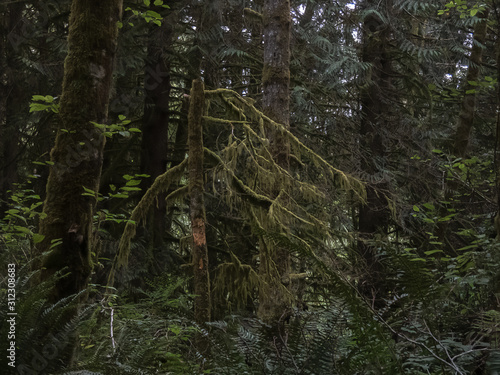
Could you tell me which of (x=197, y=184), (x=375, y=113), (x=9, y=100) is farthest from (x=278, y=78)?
(x=9, y=100)

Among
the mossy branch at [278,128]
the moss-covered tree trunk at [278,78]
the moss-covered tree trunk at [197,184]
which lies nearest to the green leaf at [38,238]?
the moss-covered tree trunk at [197,184]

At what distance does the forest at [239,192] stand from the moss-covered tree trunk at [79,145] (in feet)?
0.04

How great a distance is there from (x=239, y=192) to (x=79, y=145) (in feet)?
9.95

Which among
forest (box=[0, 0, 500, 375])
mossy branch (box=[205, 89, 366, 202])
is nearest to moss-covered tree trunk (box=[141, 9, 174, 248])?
forest (box=[0, 0, 500, 375])

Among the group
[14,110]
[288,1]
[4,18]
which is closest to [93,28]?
[288,1]

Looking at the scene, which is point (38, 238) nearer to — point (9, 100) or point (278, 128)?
point (278, 128)

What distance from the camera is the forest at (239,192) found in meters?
2.25

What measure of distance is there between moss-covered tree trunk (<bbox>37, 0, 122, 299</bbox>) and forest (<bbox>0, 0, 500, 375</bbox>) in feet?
0.04

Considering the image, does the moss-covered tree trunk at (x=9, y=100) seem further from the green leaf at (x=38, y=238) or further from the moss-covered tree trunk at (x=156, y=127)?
the green leaf at (x=38, y=238)

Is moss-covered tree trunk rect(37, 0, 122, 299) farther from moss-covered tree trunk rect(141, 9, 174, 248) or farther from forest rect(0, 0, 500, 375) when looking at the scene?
moss-covered tree trunk rect(141, 9, 174, 248)

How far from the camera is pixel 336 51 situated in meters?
11.4

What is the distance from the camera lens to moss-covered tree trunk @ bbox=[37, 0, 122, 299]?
321cm

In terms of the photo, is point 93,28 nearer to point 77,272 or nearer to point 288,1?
point 77,272

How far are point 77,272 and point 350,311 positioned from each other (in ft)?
6.48
